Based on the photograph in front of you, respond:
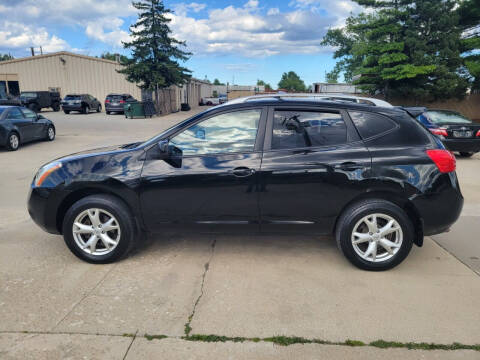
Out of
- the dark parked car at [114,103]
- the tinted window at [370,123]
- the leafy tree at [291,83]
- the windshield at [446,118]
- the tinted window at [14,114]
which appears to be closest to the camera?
the tinted window at [370,123]

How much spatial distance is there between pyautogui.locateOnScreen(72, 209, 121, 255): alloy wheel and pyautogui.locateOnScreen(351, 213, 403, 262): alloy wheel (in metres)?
2.39

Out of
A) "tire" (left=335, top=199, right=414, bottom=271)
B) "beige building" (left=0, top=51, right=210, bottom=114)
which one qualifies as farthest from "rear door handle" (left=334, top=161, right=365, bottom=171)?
"beige building" (left=0, top=51, right=210, bottom=114)

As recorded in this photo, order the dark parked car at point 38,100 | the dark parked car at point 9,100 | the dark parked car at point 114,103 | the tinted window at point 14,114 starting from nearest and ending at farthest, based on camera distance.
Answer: the tinted window at point 14,114 → the dark parked car at point 9,100 → the dark parked car at point 114,103 → the dark parked car at point 38,100

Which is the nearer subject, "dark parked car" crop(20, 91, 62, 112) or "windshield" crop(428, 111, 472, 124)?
"windshield" crop(428, 111, 472, 124)

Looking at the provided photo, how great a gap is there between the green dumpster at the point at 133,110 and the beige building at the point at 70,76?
7.12 meters

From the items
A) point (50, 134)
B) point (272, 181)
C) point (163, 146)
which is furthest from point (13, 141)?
point (272, 181)

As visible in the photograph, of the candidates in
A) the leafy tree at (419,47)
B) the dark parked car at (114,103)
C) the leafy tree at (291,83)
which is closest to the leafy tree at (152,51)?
the dark parked car at (114,103)

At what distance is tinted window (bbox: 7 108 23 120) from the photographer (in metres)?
11.9

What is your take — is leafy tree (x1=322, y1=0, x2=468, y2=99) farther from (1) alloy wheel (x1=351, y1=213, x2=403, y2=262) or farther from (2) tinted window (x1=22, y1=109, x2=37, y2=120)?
(1) alloy wheel (x1=351, y1=213, x2=403, y2=262)

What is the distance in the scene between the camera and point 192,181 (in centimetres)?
373

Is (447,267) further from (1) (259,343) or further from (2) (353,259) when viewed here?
(1) (259,343)

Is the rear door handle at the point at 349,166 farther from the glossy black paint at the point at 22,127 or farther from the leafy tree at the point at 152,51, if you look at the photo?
the leafy tree at the point at 152,51

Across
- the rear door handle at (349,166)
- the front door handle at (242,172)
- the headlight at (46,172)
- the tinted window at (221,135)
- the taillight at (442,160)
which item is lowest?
the headlight at (46,172)

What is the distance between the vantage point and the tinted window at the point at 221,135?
12.5 ft
